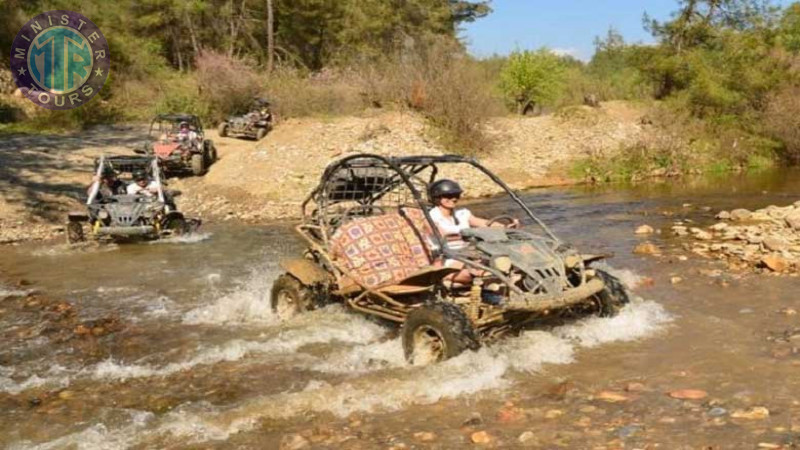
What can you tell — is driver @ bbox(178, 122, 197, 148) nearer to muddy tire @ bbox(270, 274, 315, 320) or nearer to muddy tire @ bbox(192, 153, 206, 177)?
muddy tire @ bbox(192, 153, 206, 177)

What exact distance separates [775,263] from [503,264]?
4834 mm

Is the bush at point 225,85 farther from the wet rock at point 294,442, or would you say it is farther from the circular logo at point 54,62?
the wet rock at point 294,442

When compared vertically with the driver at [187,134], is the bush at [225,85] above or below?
above

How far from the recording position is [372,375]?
614 cm

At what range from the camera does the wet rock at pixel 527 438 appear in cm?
475

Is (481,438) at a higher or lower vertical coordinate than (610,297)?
lower

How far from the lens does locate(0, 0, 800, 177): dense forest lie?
2308 centimetres

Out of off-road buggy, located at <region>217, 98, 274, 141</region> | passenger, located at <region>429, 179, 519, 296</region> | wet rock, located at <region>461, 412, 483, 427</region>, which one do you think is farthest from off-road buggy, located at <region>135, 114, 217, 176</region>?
wet rock, located at <region>461, 412, 483, 427</region>

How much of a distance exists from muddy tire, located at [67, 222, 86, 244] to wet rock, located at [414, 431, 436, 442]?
32.4ft

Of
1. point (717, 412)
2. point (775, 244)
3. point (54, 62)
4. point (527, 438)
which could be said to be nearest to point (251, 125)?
point (54, 62)

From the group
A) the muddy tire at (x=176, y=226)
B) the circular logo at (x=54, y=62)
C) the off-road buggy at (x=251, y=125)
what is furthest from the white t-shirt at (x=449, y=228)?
the circular logo at (x=54, y=62)

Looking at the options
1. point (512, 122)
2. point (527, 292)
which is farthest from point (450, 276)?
point (512, 122)

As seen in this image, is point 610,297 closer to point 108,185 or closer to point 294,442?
point 294,442

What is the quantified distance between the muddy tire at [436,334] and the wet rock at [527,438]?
3.44 feet
